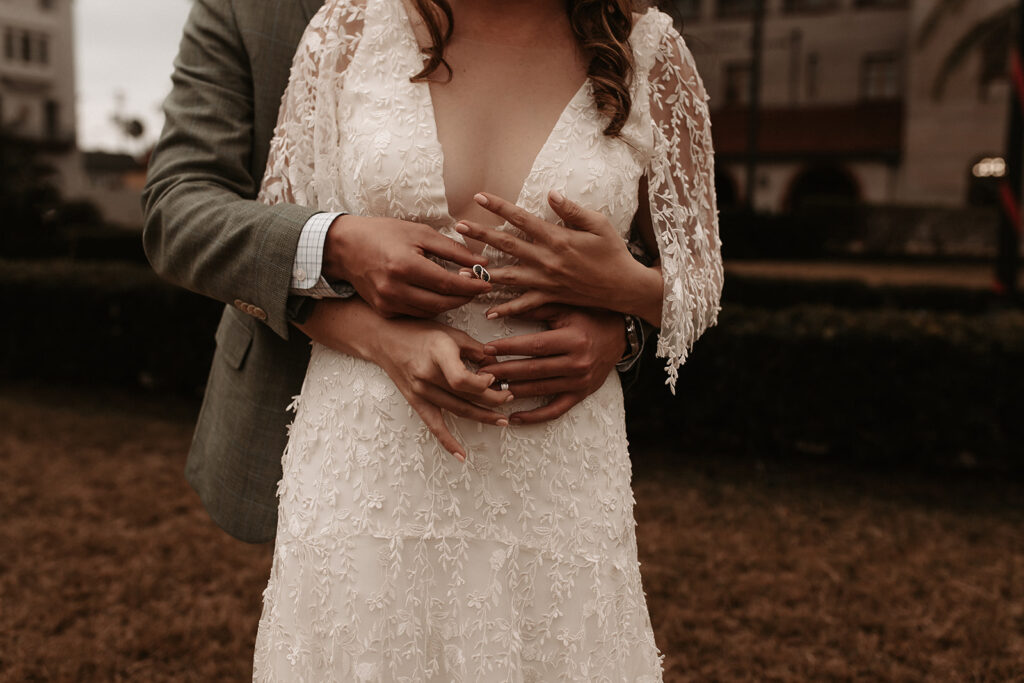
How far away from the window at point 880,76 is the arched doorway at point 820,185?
2.83 meters

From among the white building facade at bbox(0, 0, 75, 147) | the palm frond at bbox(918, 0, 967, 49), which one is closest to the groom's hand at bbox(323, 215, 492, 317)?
the palm frond at bbox(918, 0, 967, 49)

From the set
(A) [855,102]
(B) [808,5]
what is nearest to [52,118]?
(B) [808,5]

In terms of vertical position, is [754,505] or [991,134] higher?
[991,134]

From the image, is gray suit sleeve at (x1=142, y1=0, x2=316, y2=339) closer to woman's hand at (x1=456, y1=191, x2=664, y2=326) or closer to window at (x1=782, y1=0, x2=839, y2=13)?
woman's hand at (x1=456, y1=191, x2=664, y2=326)

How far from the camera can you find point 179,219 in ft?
5.41

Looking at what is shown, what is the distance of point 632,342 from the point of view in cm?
183

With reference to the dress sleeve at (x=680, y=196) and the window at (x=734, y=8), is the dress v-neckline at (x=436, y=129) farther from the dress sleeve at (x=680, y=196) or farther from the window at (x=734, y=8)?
the window at (x=734, y=8)

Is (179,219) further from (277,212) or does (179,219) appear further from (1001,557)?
(1001,557)

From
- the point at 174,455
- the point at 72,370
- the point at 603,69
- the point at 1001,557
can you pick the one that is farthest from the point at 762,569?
the point at 72,370

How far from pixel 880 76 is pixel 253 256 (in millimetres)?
33039

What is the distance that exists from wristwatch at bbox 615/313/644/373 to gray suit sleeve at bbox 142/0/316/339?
0.68 m

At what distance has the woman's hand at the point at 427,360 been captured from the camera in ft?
4.83

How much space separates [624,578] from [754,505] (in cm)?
423

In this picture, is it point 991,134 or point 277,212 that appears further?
point 991,134
